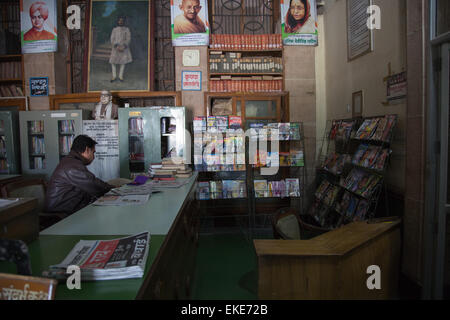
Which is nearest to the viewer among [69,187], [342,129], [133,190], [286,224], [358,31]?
[286,224]

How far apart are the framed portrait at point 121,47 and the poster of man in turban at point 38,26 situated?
2.14 ft

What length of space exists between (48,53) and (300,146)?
4809 millimetres

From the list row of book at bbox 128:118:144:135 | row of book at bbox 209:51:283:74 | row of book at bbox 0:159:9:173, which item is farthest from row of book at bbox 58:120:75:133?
row of book at bbox 209:51:283:74

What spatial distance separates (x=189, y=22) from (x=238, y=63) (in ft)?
3.67

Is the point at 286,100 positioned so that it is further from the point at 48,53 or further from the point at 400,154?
the point at 48,53

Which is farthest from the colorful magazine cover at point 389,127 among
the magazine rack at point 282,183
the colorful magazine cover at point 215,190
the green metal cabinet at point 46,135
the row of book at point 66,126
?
the row of book at point 66,126

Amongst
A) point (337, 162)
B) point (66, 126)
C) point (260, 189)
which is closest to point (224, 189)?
point (260, 189)

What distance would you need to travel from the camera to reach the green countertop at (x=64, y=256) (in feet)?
3.11

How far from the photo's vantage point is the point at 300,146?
512cm

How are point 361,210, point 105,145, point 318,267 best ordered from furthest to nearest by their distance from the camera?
point 105,145 → point 361,210 → point 318,267

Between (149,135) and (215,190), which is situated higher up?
(149,135)

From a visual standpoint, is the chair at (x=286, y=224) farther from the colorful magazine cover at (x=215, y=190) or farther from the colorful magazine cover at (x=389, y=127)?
the colorful magazine cover at (x=215, y=190)

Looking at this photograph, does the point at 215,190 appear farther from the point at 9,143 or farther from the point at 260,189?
the point at 9,143

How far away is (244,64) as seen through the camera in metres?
4.95
